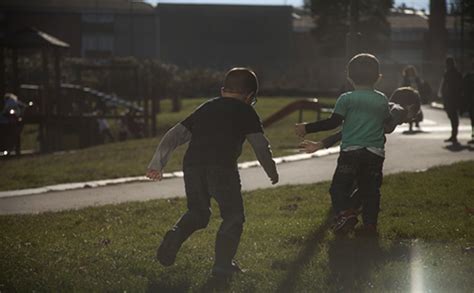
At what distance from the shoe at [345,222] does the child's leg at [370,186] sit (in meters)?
0.22

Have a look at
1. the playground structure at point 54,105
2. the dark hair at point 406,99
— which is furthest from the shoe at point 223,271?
the playground structure at point 54,105

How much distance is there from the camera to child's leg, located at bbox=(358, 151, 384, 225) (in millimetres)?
9211

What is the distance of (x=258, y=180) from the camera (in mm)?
17047

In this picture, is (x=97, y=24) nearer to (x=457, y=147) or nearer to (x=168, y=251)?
(x=457, y=147)

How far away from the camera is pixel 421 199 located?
1232cm

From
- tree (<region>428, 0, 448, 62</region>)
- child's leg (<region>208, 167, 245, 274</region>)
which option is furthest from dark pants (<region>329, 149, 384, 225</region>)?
tree (<region>428, 0, 448, 62</region>)

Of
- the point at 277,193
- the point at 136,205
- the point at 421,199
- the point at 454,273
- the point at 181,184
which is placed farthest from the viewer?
the point at 181,184

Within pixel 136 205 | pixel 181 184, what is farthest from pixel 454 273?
pixel 181 184

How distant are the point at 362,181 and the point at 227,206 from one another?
6.11ft

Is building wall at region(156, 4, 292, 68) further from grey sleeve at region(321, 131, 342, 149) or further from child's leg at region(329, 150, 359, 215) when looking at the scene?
child's leg at region(329, 150, 359, 215)

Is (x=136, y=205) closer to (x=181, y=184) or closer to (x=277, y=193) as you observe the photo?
(x=277, y=193)

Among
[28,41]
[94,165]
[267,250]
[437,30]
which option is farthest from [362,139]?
[437,30]

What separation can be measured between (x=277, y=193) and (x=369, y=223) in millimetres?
5094

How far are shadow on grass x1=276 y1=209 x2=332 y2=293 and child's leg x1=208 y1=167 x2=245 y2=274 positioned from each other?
0.45 metres
